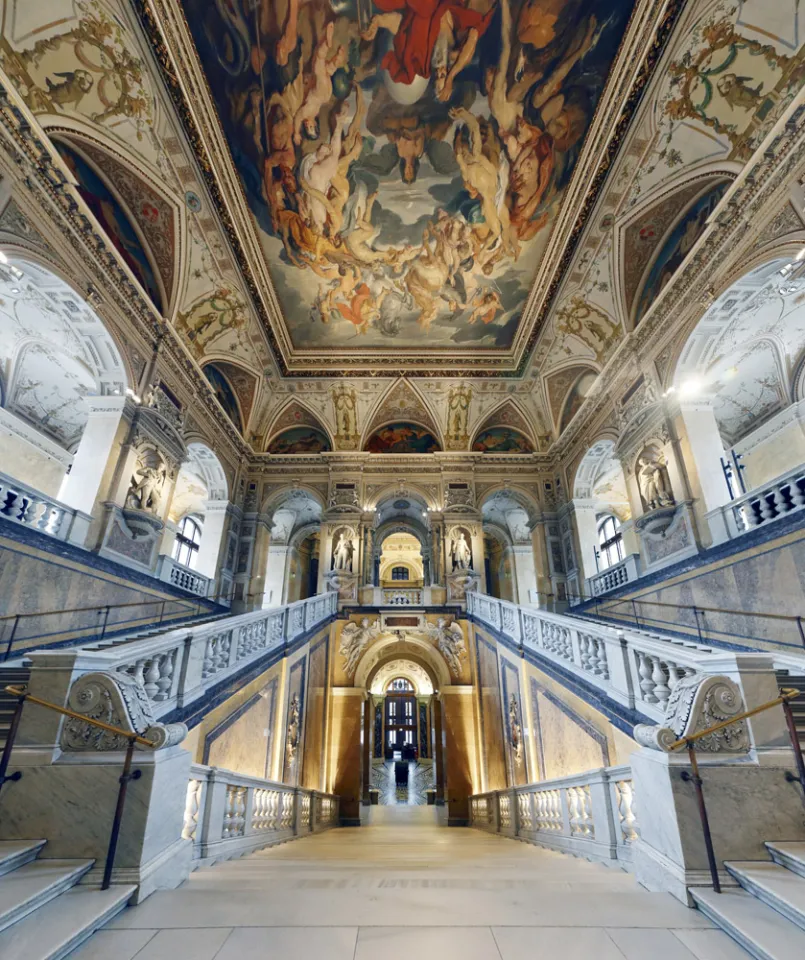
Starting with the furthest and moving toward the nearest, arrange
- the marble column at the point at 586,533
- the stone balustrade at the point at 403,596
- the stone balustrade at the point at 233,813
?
the stone balustrade at the point at 403,596 → the marble column at the point at 586,533 → the stone balustrade at the point at 233,813

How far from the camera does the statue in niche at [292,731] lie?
28.8ft

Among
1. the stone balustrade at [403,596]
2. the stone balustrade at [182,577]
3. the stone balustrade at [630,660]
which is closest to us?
the stone balustrade at [630,660]

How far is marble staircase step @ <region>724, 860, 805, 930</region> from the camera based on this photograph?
2006 millimetres

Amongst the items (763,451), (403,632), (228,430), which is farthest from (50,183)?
(763,451)

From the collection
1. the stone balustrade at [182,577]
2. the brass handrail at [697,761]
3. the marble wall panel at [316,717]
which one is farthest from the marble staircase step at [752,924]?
the stone balustrade at [182,577]

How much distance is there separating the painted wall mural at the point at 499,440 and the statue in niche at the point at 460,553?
374 cm

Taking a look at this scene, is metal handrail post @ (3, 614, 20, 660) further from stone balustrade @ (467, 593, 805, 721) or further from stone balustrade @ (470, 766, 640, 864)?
stone balustrade @ (467, 593, 805, 721)

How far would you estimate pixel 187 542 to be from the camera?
787 inches

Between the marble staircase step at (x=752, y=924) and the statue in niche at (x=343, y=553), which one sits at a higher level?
the statue in niche at (x=343, y=553)

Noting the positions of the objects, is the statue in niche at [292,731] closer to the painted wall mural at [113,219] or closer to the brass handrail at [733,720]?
the brass handrail at [733,720]

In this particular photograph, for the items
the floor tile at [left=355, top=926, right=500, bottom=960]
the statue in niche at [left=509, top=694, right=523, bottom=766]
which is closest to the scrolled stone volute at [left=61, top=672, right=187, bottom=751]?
the floor tile at [left=355, top=926, right=500, bottom=960]

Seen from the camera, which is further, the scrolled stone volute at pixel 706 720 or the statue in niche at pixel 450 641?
the statue in niche at pixel 450 641

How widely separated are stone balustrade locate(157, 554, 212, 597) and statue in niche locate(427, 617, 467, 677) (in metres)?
6.85

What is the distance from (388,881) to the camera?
8.75 ft
